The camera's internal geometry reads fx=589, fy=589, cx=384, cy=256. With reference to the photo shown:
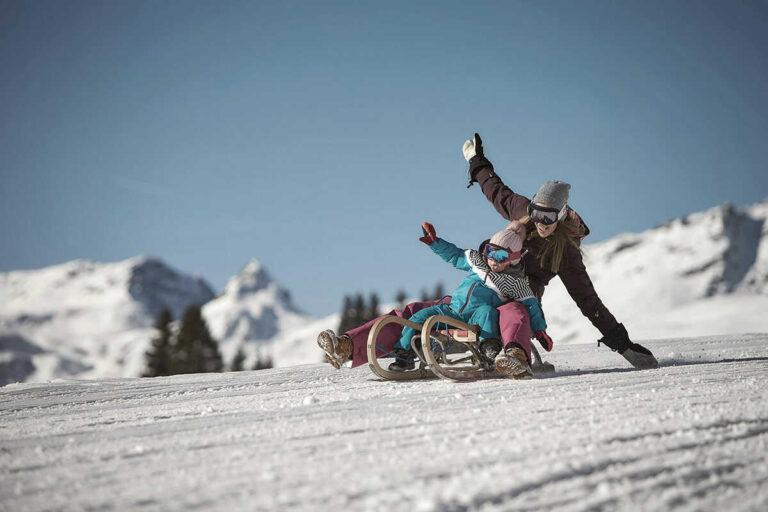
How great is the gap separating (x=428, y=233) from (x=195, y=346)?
28822mm

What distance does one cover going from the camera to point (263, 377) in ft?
14.7

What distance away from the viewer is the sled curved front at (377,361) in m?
3.74

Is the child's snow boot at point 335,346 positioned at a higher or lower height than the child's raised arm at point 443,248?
lower

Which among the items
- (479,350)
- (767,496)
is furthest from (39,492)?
(479,350)

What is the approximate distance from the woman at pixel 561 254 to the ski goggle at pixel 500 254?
0.37 meters

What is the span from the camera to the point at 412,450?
71.5 inches

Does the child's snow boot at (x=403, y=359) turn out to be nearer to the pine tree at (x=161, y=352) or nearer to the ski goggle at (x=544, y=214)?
the ski goggle at (x=544, y=214)

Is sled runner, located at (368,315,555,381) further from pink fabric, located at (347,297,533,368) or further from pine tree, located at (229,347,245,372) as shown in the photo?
pine tree, located at (229,347,245,372)

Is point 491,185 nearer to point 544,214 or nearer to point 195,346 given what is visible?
point 544,214

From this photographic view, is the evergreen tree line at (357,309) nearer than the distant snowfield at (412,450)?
No

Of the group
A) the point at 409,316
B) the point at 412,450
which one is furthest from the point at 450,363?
the point at 412,450

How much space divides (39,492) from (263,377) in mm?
2959

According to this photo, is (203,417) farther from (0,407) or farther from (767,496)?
(767,496)

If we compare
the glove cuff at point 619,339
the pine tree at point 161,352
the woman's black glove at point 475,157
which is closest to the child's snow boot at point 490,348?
the glove cuff at point 619,339
